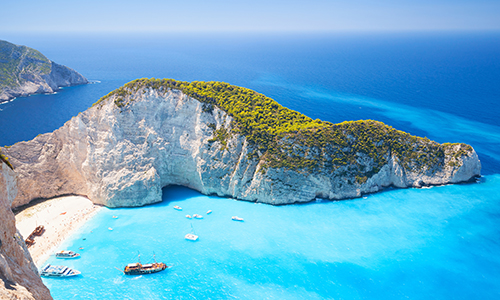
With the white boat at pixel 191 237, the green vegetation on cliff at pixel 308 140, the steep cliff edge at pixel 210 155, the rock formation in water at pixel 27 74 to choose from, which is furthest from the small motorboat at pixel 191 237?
the rock formation in water at pixel 27 74

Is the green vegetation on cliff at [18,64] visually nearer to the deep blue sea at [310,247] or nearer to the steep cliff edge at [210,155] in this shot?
the deep blue sea at [310,247]

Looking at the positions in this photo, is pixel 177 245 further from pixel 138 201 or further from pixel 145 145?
pixel 145 145

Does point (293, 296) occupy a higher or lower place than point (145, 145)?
lower

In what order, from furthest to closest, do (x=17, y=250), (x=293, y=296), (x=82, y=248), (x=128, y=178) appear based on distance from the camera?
(x=128, y=178), (x=82, y=248), (x=293, y=296), (x=17, y=250)

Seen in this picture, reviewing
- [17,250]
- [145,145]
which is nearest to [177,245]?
[145,145]

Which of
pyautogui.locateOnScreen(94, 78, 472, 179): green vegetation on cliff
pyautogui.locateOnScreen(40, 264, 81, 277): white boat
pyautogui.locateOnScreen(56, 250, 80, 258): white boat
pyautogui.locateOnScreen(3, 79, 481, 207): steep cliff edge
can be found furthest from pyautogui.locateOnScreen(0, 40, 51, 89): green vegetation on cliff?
pyautogui.locateOnScreen(40, 264, 81, 277): white boat

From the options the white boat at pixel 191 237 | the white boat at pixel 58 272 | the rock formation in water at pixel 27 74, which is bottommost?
the white boat at pixel 58 272

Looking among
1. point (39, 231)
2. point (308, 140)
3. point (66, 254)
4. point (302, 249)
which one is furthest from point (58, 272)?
point (308, 140)

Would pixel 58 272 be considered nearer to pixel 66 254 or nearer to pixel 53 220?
pixel 66 254

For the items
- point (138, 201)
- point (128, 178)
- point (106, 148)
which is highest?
point (106, 148)
